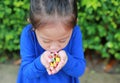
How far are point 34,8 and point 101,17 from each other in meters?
1.50

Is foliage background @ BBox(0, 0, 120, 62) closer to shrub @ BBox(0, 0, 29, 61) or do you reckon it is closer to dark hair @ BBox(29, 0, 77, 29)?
shrub @ BBox(0, 0, 29, 61)

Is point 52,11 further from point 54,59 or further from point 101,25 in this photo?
point 101,25

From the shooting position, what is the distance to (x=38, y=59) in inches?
75.4

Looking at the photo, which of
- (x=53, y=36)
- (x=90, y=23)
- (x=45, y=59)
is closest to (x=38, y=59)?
(x=45, y=59)

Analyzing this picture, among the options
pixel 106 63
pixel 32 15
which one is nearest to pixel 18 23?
pixel 106 63

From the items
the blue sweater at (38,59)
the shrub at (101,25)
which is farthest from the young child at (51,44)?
the shrub at (101,25)

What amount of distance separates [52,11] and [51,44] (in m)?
0.20

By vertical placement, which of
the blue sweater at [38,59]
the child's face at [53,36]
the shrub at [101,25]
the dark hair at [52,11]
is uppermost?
the dark hair at [52,11]

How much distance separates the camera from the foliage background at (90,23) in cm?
306

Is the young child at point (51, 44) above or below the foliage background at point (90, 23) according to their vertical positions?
above

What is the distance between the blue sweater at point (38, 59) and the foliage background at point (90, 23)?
3.50 ft

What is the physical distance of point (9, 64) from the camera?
3457mm

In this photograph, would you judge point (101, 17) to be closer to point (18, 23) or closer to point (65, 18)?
point (18, 23)

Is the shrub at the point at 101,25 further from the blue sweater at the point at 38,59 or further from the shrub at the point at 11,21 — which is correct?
the blue sweater at the point at 38,59
